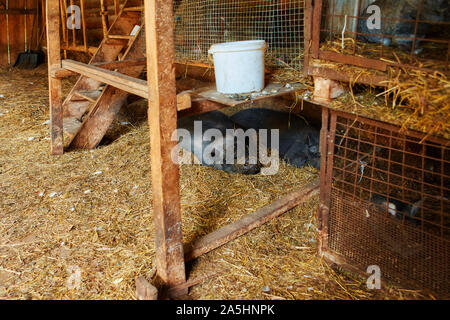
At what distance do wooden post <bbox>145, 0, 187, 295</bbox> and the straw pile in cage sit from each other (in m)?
1.04

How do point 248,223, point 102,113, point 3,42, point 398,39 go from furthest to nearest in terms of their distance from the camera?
point 3,42 < point 102,113 < point 248,223 < point 398,39

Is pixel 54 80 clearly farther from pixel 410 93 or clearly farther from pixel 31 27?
pixel 31 27

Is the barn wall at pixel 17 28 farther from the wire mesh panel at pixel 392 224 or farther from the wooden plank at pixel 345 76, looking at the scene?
the wire mesh panel at pixel 392 224

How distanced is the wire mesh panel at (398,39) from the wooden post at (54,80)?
10.3 feet

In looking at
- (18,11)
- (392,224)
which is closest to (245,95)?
(392,224)

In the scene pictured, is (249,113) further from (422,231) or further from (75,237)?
(422,231)

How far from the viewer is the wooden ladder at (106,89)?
479 centimetres

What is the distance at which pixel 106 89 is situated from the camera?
4750mm

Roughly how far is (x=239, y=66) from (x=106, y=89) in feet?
7.67

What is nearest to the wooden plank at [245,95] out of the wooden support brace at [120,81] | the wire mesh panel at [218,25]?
the wooden support brace at [120,81]

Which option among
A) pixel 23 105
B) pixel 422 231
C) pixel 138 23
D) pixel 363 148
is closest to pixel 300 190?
A: pixel 363 148

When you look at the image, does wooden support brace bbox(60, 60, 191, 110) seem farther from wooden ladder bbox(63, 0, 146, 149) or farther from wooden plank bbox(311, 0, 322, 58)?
wooden plank bbox(311, 0, 322, 58)

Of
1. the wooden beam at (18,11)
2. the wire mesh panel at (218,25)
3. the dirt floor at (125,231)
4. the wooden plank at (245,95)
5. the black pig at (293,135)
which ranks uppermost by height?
the wooden beam at (18,11)

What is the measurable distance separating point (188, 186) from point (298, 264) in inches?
53.8
